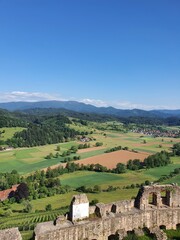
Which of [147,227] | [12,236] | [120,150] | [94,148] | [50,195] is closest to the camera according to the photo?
[12,236]

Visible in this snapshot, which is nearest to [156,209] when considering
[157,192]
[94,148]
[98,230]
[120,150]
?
[157,192]

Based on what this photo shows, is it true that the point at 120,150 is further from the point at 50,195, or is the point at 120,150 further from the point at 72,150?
the point at 50,195

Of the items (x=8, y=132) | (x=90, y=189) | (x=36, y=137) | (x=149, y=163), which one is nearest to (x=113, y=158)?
(x=149, y=163)

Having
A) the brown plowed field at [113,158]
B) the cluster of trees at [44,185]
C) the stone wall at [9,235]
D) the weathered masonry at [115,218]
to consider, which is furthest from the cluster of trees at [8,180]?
the stone wall at [9,235]

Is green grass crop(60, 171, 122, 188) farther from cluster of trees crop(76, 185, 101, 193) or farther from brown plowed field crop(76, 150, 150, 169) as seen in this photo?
brown plowed field crop(76, 150, 150, 169)

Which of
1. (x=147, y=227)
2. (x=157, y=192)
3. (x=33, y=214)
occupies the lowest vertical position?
(x=33, y=214)

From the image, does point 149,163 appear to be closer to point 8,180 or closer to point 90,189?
point 90,189

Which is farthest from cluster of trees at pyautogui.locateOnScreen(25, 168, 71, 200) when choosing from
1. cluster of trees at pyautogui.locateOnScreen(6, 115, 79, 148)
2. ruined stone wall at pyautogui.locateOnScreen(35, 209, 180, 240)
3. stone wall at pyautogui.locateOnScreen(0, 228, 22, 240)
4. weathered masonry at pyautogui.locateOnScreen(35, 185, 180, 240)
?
cluster of trees at pyautogui.locateOnScreen(6, 115, 79, 148)

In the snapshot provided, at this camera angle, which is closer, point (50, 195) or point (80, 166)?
point (50, 195)
